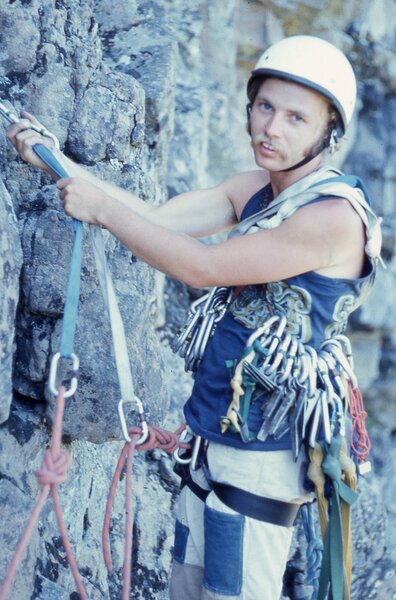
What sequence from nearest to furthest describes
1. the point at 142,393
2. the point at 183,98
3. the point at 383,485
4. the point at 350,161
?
the point at 142,393 < the point at 183,98 < the point at 383,485 < the point at 350,161

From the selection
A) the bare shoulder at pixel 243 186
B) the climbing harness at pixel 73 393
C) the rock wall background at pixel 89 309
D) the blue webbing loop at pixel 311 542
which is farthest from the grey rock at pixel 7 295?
the blue webbing loop at pixel 311 542

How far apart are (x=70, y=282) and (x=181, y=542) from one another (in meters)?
1.00

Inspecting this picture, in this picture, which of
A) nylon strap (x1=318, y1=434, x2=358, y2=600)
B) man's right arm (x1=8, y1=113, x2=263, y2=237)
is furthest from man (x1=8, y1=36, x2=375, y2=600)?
man's right arm (x1=8, y1=113, x2=263, y2=237)

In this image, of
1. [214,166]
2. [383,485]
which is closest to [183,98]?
[214,166]

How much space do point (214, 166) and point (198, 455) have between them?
5.23 m

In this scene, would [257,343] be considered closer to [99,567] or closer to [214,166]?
[99,567]

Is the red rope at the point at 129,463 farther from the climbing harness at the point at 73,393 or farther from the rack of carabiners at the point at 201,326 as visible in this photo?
the rack of carabiners at the point at 201,326

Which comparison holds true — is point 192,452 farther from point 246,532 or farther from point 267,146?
point 267,146

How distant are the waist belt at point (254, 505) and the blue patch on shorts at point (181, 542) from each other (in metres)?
0.23

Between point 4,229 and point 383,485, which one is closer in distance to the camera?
point 4,229

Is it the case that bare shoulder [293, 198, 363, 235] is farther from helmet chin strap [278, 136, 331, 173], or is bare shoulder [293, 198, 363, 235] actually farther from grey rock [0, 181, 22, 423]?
grey rock [0, 181, 22, 423]

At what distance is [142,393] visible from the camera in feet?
9.89

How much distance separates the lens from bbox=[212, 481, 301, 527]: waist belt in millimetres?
2510

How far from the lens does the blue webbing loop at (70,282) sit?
88.5 inches
